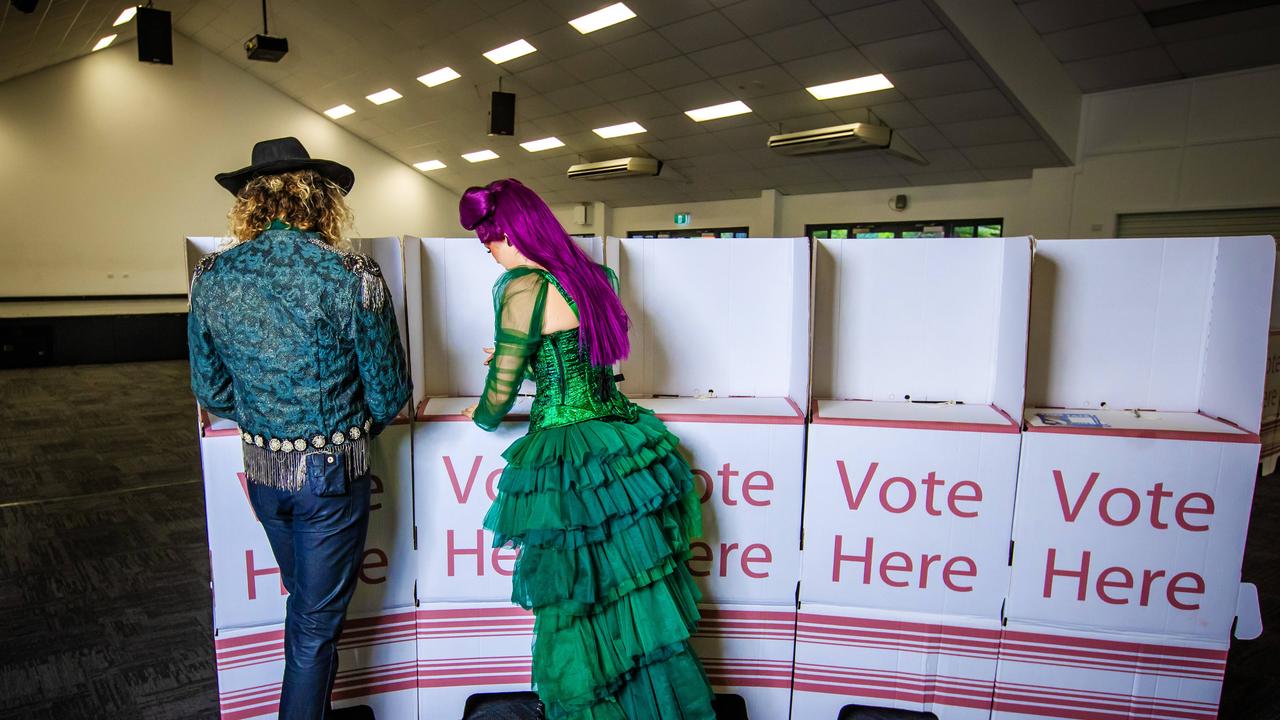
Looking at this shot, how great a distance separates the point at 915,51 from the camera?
5.75 meters

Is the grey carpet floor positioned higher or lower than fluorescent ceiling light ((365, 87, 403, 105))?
lower

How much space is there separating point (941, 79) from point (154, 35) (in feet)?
24.0

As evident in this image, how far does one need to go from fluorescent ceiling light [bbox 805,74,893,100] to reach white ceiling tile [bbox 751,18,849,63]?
0.60 m

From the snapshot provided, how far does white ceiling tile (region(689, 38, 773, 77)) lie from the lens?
634 cm

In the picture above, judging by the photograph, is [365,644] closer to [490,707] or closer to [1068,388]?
[490,707]

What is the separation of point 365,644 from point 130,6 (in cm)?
848

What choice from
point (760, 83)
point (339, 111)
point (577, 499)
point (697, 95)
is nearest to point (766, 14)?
point (760, 83)

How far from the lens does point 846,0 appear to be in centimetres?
523

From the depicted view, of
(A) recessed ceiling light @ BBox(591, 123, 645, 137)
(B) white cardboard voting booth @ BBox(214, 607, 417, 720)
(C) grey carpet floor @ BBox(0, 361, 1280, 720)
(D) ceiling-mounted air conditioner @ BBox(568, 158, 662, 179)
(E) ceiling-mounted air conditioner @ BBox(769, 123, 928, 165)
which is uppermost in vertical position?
(A) recessed ceiling light @ BBox(591, 123, 645, 137)

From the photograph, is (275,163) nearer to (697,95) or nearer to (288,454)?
(288,454)

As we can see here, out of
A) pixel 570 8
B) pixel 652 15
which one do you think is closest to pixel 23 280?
pixel 570 8

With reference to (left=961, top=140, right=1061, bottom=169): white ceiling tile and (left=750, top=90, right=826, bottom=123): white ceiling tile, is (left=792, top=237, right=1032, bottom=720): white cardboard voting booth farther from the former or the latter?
(left=961, top=140, right=1061, bottom=169): white ceiling tile

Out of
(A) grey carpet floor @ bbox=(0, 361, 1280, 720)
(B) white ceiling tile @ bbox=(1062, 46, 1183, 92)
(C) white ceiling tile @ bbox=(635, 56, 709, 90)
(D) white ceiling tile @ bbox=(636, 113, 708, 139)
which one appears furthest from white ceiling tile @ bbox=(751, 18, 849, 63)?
(A) grey carpet floor @ bbox=(0, 361, 1280, 720)

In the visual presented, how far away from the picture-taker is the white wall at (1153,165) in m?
5.88
